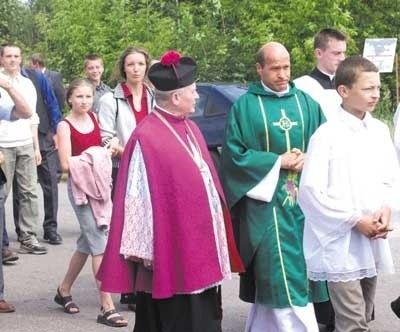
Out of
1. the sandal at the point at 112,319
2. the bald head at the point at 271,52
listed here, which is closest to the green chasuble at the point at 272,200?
the bald head at the point at 271,52

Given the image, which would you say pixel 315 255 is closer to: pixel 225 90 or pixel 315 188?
Answer: pixel 315 188

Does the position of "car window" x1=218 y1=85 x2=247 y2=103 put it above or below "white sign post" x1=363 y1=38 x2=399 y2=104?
below

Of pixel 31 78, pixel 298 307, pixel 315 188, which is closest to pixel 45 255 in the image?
pixel 31 78

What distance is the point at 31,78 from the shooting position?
32.1 feet

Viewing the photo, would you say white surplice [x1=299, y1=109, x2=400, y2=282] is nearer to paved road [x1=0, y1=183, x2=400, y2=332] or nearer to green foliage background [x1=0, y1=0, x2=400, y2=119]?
paved road [x1=0, y1=183, x2=400, y2=332]

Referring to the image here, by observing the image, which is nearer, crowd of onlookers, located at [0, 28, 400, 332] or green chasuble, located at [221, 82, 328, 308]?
crowd of onlookers, located at [0, 28, 400, 332]

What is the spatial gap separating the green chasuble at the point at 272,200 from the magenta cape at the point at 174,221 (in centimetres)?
79

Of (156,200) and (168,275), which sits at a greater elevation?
(156,200)

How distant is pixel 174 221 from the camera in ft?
16.1

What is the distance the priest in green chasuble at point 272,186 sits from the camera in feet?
18.7

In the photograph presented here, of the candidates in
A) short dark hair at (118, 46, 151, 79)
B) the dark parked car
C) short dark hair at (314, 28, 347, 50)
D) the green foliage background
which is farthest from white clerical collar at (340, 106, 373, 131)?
the green foliage background

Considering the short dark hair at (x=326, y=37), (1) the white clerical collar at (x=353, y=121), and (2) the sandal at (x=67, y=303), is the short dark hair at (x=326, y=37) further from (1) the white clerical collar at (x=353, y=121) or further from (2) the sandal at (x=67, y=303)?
(2) the sandal at (x=67, y=303)

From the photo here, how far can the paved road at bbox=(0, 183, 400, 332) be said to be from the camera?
665 cm

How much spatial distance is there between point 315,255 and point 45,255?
182 inches
